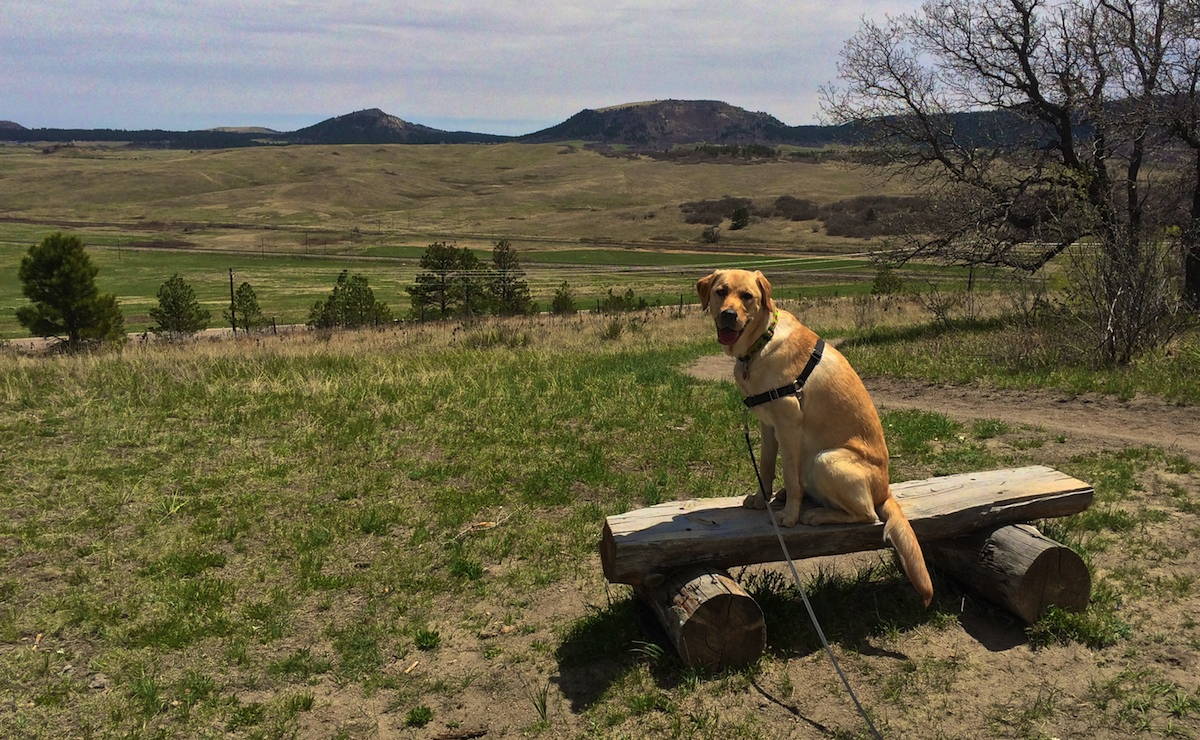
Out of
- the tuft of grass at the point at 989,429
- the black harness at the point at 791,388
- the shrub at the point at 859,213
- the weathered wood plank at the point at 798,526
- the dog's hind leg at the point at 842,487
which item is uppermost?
the shrub at the point at 859,213

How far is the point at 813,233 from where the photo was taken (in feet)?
389

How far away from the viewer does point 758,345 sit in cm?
506

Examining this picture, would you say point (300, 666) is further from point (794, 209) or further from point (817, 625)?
point (794, 209)

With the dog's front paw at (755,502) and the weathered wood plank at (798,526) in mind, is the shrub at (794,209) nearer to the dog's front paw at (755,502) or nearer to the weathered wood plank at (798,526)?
the weathered wood plank at (798,526)

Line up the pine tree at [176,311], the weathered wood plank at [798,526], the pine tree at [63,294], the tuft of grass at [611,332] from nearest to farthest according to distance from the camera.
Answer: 1. the weathered wood plank at [798,526]
2. the tuft of grass at [611,332]
3. the pine tree at [63,294]
4. the pine tree at [176,311]

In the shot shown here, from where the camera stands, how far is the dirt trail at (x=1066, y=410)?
30.2 ft

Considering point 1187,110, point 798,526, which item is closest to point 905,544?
point 798,526

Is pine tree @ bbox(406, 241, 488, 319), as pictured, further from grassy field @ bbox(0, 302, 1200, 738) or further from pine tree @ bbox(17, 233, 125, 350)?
grassy field @ bbox(0, 302, 1200, 738)

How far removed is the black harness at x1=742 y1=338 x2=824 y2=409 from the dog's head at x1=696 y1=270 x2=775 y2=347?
1.40 ft

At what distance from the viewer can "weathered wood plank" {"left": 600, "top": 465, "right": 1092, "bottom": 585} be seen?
5180 mm

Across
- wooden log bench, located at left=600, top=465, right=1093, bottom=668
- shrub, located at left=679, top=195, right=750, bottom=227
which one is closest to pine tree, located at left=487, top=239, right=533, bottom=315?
wooden log bench, located at left=600, top=465, right=1093, bottom=668

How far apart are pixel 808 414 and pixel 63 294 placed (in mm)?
49700

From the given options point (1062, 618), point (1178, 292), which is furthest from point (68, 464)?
point (1178, 292)

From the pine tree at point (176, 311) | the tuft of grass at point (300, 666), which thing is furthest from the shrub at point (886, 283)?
the tuft of grass at point (300, 666)
